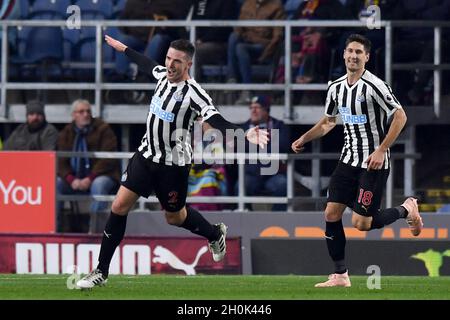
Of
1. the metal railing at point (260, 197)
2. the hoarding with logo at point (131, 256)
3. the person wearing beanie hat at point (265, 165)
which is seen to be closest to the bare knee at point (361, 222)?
the hoarding with logo at point (131, 256)

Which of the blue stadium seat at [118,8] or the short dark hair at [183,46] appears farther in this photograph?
the blue stadium seat at [118,8]

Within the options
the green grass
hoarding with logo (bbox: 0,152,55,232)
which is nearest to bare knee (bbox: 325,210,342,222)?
the green grass

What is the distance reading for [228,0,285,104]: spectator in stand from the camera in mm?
19703

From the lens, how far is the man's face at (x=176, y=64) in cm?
1292

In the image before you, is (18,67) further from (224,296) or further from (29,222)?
(224,296)

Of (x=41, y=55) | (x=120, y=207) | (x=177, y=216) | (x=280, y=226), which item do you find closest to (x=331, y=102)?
(x=177, y=216)

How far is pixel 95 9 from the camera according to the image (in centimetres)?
2070

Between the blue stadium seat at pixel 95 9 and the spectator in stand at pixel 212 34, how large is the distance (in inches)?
49.1

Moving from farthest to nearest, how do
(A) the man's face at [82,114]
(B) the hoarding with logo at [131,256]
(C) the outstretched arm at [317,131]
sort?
1. (A) the man's face at [82,114]
2. (B) the hoarding with logo at [131,256]
3. (C) the outstretched arm at [317,131]

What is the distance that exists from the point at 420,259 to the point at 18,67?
6534 millimetres

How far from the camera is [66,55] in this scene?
68.0ft

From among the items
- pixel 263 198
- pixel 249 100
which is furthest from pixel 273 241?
pixel 249 100

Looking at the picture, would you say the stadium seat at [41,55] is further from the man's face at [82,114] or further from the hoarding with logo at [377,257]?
the hoarding with logo at [377,257]

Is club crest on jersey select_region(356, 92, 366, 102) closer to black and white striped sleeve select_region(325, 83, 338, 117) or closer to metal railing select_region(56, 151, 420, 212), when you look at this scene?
black and white striped sleeve select_region(325, 83, 338, 117)
